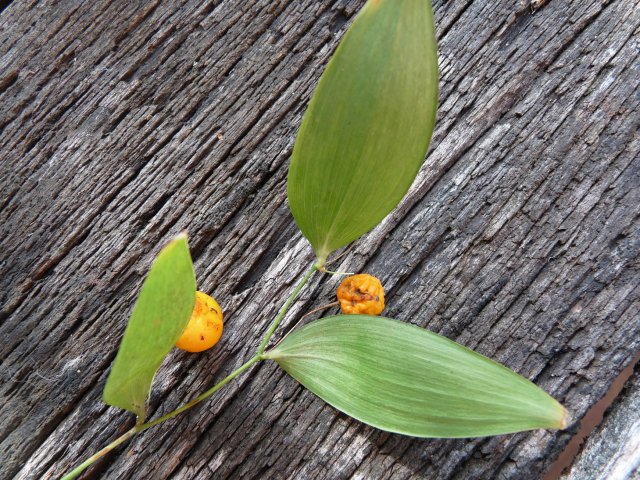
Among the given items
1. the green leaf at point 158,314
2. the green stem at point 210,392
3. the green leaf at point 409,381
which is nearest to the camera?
the green leaf at point 158,314

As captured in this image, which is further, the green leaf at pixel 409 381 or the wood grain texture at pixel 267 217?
the wood grain texture at pixel 267 217

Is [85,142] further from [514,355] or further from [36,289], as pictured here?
Answer: [514,355]

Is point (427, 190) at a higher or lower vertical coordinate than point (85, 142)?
lower

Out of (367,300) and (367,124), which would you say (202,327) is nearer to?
(367,300)

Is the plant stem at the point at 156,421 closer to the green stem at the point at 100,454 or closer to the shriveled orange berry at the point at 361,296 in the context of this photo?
the green stem at the point at 100,454

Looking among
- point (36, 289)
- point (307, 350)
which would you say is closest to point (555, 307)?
point (307, 350)

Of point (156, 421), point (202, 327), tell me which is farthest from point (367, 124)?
point (156, 421)

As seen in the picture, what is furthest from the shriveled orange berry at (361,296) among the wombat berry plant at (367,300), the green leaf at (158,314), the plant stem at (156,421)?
the green leaf at (158,314)
